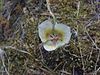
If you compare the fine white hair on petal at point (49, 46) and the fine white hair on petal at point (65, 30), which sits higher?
the fine white hair on petal at point (65, 30)

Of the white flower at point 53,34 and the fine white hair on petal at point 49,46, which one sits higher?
the white flower at point 53,34

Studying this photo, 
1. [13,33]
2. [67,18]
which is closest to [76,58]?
[67,18]

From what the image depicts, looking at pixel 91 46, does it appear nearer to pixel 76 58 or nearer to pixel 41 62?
pixel 76 58

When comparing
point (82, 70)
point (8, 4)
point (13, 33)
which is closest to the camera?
point (82, 70)

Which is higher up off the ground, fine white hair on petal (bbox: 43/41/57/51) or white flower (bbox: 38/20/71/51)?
white flower (bbox: 38/20/71/51)

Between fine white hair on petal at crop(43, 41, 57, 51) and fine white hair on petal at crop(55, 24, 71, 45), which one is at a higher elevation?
fine white hair on petal at crop(55, 24, 71, 45)

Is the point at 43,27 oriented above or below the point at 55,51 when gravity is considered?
above

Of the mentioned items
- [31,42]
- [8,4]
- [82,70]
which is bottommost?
[82,70]

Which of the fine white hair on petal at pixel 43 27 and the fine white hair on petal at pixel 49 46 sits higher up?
the fine white hair on petal at pixel 43 27
